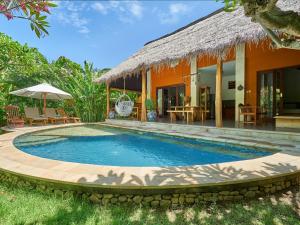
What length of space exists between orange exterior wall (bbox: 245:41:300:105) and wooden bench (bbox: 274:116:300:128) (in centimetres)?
195

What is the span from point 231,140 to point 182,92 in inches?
301

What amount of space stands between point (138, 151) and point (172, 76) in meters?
8.69

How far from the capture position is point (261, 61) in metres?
9.70

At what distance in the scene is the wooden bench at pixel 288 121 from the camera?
766 cm

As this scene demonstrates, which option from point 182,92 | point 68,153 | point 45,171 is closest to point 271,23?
point 45,171

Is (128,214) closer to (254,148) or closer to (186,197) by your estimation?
(186,197)

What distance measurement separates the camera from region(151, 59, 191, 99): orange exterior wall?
521 inches

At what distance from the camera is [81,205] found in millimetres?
3072

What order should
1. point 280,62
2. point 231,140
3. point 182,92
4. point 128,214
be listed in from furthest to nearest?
point 182,92
point 280,62
point 231,140
point 128,214

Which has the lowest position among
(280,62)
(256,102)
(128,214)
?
(128,214)

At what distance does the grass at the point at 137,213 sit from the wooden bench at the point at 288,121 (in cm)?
525

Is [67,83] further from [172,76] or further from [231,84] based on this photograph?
[231,84]

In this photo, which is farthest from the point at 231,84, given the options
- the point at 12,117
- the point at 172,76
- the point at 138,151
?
the point at 12,117

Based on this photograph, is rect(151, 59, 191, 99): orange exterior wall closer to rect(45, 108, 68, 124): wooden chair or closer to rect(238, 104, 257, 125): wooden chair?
rect(238, 104, 257, 125): wooden chair
